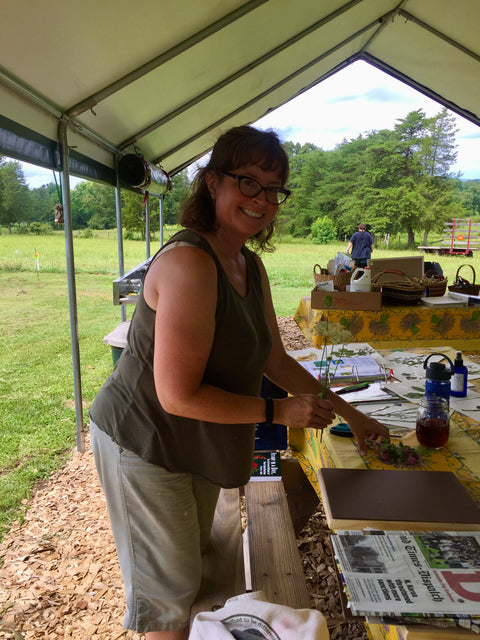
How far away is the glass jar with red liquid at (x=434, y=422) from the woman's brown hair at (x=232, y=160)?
2.50ft

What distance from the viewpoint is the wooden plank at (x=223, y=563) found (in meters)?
1.32

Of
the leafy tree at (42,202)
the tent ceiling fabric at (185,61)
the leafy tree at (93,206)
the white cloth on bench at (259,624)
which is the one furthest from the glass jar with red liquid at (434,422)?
the leafy tree at (93,206)

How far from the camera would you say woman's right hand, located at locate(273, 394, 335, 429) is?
1102 millimetres

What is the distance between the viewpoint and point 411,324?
146 inches

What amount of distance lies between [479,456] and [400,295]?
251cm

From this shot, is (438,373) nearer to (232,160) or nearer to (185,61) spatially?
(232,160)

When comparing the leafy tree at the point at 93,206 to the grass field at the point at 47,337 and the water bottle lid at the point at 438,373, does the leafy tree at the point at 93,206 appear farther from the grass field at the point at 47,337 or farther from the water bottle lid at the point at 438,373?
the water bottle lid at the point at 438,373

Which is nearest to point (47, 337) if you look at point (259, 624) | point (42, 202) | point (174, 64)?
point (42, 202)

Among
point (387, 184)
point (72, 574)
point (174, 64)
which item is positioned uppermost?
point (387, 184)

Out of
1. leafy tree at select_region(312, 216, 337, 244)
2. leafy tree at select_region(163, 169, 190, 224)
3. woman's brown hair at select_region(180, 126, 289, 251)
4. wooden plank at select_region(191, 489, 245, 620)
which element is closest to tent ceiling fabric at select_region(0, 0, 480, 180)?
leafy tree at select_region(163, 169, 190, 224)

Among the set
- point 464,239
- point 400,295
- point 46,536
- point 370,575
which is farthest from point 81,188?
point 464,239

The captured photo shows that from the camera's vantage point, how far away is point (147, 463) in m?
1.14

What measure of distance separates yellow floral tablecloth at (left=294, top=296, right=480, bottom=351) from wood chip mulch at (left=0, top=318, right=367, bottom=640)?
1.57 meters

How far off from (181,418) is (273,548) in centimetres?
68
